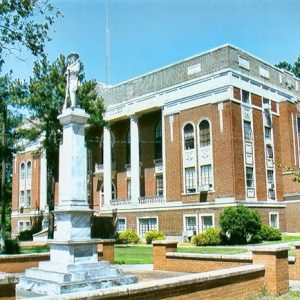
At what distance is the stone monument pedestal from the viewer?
1083cm

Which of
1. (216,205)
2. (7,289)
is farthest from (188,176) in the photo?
(7,289)

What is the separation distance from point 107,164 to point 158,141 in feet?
17.9

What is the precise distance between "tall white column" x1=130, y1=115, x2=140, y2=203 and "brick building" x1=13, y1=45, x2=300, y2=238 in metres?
0.09

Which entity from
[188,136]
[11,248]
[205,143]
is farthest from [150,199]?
[11,248]

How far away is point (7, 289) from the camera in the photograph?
6.90 metres

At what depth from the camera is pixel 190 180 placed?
1396 inches

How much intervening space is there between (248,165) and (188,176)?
4628 millimetres

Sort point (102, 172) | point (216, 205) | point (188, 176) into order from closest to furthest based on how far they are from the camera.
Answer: point (216, 205) → point (188, 176) → point (102, 172)

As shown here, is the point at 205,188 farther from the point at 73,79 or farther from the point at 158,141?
the point at 73,79

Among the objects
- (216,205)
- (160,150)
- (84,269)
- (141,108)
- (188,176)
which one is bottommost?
(84,269)

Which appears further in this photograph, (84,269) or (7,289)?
(84,269)

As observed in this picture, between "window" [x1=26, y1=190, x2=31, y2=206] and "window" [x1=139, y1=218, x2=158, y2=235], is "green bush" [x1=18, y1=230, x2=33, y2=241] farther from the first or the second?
"window" [x1=139, y1=218, x2=158, y2=235]

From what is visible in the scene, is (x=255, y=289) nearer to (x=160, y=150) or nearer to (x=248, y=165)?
(x=248, y=165)

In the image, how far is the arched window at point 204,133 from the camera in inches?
1361
